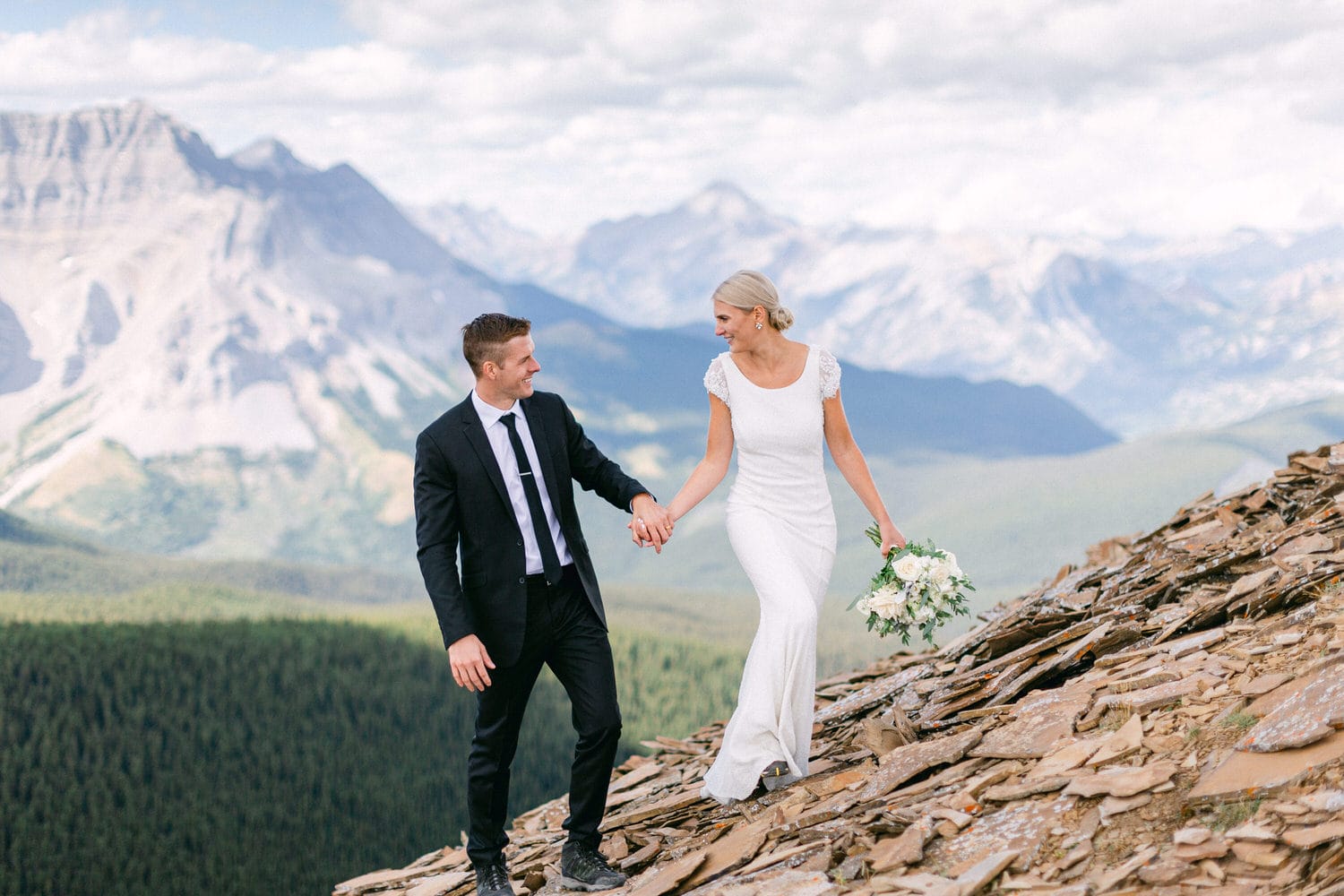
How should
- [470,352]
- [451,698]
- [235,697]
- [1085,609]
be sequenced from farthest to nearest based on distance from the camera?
[451,698], [235,697], [1085,609], [470,352]

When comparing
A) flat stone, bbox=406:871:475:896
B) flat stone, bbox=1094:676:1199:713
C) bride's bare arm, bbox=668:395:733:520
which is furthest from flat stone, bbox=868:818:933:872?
flat stone, bbox=406:871:475:896

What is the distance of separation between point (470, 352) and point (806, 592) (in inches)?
121

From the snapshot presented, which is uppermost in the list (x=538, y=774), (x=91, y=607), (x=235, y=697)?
(x=91, y=607)

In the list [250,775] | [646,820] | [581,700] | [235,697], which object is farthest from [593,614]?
[235,697]

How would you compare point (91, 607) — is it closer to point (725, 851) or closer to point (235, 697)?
point (235, 697)

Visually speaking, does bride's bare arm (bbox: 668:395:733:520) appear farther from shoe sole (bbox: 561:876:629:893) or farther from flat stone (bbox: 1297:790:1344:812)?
flat stone (bbox: 1297:790:1344:812)

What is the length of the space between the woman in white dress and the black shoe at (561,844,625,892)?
1033 millimetres

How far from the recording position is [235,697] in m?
101

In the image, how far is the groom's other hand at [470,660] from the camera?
28.0 feet

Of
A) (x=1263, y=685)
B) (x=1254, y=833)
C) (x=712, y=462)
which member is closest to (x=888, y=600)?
(x=712, y=462)

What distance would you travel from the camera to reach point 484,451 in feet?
28.8

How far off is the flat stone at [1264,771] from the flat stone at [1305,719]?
0.05m

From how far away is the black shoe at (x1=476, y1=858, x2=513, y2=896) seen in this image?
9422mm

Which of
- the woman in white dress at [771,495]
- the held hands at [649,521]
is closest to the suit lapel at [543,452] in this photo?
the held hands at [649,521]
